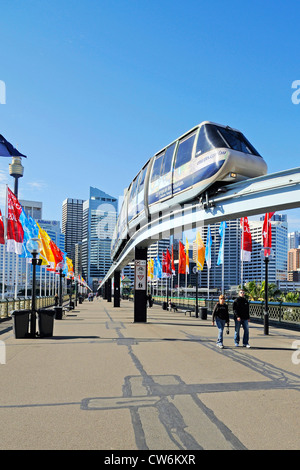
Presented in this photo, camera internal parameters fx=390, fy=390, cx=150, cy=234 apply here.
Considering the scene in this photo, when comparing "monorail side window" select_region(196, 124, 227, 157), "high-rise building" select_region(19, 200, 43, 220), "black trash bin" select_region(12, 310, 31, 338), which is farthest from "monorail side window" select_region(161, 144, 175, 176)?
"high-rise building" select_region(19, 200, 43, 220)

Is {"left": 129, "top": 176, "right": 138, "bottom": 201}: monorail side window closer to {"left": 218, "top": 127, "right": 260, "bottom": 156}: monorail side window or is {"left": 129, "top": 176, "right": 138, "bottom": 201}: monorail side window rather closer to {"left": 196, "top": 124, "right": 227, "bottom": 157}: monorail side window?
{"left": 196, "top": 124, "right": 227, "bottom": 157}: monorail side window

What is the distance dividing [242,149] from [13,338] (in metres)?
10.7

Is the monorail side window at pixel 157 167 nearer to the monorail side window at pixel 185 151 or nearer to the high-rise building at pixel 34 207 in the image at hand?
the monorail side window at pixel 185 151

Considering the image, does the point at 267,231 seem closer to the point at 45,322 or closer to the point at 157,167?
the point at 157,167

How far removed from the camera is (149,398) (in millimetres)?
6512

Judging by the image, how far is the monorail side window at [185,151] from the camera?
14.6 metres

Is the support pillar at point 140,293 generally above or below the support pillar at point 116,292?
above

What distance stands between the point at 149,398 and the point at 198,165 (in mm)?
8963

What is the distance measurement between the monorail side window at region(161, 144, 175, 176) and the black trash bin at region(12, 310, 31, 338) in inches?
313

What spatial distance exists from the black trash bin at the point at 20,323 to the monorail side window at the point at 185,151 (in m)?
8.14

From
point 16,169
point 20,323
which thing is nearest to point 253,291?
point 20,323

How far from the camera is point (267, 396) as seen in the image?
6684 millimetres

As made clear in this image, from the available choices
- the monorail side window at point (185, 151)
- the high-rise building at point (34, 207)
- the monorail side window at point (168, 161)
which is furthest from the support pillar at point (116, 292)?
the high-rise building at point (34, 207)
